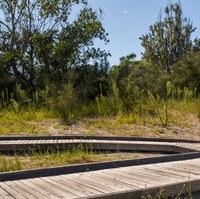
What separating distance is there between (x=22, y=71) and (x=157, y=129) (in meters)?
9.20

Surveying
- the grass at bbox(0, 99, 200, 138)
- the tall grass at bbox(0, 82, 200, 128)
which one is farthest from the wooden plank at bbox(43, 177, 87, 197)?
the tall grass at bbox(0, 82, 200, 128)

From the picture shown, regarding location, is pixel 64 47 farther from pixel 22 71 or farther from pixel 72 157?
pixel 72 157

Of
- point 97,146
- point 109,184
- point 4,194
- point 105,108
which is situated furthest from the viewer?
point 105,108

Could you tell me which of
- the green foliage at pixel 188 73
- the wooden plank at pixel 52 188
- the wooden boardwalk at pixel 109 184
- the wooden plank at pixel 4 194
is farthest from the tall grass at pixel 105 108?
the wooden plank at pixel 4 194

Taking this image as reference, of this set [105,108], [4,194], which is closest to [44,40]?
[105,108]

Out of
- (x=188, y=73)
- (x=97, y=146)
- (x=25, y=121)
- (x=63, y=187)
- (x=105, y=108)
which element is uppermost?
(x=188, y=73)

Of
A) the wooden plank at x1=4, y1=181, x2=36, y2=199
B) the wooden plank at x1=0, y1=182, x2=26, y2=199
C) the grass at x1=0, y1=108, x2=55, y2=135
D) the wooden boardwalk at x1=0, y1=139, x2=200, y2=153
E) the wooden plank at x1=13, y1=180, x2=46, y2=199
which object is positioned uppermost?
the grass at x1=0, y1=108, x2=55, y2=135

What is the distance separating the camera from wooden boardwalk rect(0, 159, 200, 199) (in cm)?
316

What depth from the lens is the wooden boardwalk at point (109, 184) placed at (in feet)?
10.4

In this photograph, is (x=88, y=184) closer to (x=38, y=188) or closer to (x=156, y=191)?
(x=38, y=188)

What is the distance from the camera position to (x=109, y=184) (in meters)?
3.52

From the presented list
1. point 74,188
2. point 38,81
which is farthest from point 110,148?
point 38,81

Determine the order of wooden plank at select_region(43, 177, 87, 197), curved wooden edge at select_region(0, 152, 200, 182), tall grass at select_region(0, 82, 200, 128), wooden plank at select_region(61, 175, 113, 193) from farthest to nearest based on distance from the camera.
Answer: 1. tall grass at select_region(0, 82, 200, 128)
2. curved wooden edge at select_region(0, 152, 200, 182)
3. wooden plank at select_region(61, 175, 113, 193)
4. wooden plank at select_region(43, 177, 87, 197)

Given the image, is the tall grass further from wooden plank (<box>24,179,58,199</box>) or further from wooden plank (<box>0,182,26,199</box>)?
wooden plank (<box>0,182,26,199</box>)
